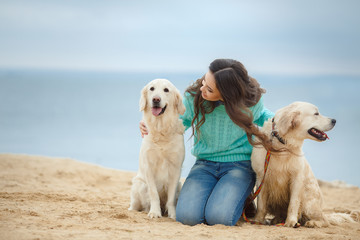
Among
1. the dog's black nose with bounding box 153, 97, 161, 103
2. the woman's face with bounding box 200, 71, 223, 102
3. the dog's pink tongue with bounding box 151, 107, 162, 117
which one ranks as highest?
the woman's face with bounding box 200, 71, 223, 102

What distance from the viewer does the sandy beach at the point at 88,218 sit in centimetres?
308

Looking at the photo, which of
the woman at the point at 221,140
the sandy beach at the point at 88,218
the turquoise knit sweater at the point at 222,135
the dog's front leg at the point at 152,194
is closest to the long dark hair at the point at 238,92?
the woman at the point at 221,140

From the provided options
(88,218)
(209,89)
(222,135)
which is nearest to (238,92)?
(209,89)

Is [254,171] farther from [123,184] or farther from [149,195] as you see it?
[123,184]

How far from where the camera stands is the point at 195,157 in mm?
4461

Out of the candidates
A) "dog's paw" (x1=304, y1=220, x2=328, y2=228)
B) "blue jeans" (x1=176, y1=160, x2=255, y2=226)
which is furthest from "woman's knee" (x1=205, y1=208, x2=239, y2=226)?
"dog's paw" (x1=304, y1=220, x2=328, y2=228)

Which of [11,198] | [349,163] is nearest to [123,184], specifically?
[11,198]

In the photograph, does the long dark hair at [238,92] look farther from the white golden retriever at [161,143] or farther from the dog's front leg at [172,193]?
the dog's front leg at [172,193]

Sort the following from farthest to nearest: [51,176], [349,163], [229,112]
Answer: [349,163], [51,176], [229,112]

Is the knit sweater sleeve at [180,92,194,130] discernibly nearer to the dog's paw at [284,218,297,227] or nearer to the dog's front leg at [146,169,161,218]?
the dog's front leg at [146,169,161,218]

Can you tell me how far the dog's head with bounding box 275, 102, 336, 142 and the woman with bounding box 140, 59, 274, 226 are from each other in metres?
0.26

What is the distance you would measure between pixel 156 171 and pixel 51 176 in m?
3.04

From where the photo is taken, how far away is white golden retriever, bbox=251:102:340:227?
3.78 metres

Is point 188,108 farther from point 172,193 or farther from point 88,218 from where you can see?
point 88,218
